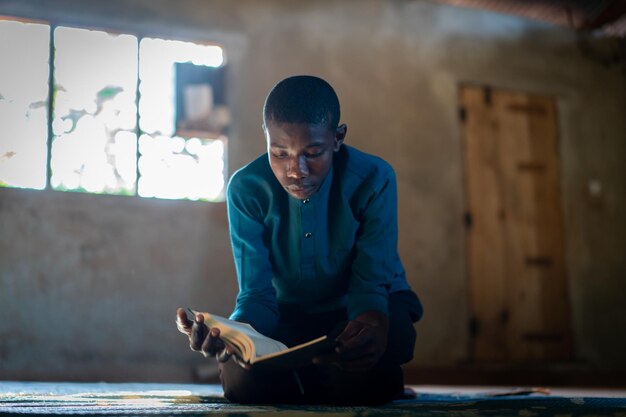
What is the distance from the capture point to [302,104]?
162 centimetres

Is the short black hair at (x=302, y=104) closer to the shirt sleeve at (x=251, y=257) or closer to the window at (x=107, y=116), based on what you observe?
the shirt sleeve at (x=251, y=257)

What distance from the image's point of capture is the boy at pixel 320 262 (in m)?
1.72

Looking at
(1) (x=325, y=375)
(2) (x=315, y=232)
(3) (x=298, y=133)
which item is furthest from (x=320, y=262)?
(3) (x=298, y=133)

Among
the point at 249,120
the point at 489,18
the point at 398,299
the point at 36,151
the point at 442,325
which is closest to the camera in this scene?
the point at 398,299

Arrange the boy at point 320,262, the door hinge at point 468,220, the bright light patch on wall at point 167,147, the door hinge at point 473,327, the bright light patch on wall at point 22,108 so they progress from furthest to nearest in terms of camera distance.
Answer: the door hinge at point 468,220 → the door hinge at point 473,327 → the bright light patch on wall at point 167,147 → the bright light patch on wall at point 22,108 → the boy at point 320,262

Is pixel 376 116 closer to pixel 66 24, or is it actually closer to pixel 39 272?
pixel 66 24

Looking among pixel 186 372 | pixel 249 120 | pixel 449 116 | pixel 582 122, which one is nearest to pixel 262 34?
pixel 249 120

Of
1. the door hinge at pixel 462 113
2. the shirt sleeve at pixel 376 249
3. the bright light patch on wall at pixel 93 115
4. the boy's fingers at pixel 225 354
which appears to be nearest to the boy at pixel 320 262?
the shirt sleeve at pixel 376 249

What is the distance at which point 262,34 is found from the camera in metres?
5.48

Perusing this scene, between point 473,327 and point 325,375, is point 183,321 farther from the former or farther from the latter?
point 473,327

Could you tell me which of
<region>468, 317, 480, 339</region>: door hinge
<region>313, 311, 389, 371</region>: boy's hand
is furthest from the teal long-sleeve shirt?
<region>468, 317, 480, 339</region>: door hinge

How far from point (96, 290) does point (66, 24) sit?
1.68 meters

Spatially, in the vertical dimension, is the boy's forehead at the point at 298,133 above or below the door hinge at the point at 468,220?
below

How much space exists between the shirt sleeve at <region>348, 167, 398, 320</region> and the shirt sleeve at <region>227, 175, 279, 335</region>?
8.0 inches
